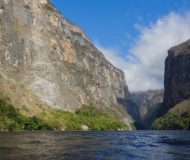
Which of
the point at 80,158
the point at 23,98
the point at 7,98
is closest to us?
the point at 80,158

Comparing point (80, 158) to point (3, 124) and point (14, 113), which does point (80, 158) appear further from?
point (14, 113)

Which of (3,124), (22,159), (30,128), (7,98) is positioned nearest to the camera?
(22,159)

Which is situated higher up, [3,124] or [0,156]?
[3,124]

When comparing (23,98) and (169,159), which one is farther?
(23,98)

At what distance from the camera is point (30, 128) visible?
16638 cm

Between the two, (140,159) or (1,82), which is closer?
(140,159)

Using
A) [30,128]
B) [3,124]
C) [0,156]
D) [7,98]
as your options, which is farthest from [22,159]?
[7,98]

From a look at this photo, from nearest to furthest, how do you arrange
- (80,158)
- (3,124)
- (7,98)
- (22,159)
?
(22,159) < (80,158) < (3,124) < (7,98)

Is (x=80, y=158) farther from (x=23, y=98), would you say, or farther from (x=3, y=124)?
(x=23, y=98)

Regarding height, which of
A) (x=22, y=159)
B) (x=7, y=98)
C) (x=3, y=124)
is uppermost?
(x=7, y=98)

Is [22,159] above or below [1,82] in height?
below

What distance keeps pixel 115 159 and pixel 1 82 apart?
14541 centimetres

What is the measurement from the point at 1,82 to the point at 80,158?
14495cm

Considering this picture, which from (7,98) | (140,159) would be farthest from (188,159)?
(7,98)
